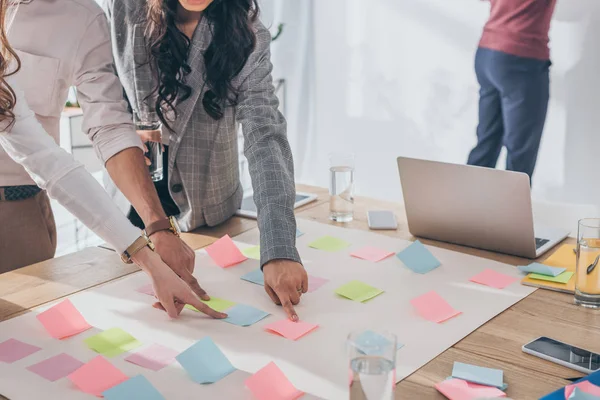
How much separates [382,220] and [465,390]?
3.08 ft

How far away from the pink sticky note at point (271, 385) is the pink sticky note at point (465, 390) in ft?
0.74

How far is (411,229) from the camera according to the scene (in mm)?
1943

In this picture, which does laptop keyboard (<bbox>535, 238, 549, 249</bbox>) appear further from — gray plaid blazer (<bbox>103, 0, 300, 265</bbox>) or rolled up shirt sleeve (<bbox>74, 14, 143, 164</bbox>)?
rolled up shirt sleeve (<bbox>74, 14, 143, 164</bbox>)

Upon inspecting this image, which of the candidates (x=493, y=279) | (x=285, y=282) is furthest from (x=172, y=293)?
(x=493, y=279)

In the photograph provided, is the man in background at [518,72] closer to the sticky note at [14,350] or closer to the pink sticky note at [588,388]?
the pink sticky note at [588,388]

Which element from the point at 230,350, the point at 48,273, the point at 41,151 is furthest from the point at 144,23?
the point at 230,350

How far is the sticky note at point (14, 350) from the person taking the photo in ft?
4.25

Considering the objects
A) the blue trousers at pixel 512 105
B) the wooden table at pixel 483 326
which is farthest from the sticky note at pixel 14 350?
the blue trousers at pixel 512 105

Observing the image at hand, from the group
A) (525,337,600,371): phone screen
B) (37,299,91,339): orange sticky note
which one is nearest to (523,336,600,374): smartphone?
(525,337,600,371): phone screen

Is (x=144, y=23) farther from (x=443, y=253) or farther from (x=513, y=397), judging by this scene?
(x=513, y=397)

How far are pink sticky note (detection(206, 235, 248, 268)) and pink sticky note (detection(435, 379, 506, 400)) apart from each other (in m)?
0.72

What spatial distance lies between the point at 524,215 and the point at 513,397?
26.0 inches

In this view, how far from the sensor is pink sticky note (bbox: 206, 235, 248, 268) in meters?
1.76

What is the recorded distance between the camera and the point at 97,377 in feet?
3.94
